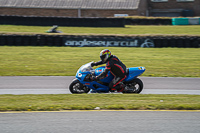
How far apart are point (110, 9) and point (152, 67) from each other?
3065 centimetres

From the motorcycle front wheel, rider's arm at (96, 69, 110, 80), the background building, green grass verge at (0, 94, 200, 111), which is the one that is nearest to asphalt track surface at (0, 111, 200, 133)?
green grass verge at (0, 94, 200, 111)

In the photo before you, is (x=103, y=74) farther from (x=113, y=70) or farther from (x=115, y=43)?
(x=115, y=43)

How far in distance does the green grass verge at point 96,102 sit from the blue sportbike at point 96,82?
832 millimetres

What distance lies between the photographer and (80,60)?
17781 mm

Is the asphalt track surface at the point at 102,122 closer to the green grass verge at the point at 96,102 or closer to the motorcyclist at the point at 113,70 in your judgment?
the green grass verge at the point at 96,102

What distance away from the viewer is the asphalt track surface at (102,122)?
614 centimetres

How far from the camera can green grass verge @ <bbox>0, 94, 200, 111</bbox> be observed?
7.73 metres

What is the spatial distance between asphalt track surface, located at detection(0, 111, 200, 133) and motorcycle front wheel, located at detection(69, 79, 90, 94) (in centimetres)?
276

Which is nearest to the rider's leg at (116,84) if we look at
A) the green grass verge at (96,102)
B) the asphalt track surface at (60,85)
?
the green grass verge at (96,102)

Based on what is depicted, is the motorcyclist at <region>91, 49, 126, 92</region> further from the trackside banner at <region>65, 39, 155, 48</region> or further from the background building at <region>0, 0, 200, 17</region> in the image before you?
the background building at <region>0, 0, 200, 17</region>

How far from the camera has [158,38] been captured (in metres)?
22.3

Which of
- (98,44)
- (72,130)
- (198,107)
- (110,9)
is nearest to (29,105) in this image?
(72,130)

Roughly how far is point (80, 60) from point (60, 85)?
6257 mm

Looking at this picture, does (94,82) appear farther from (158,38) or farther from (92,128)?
(158,38)
